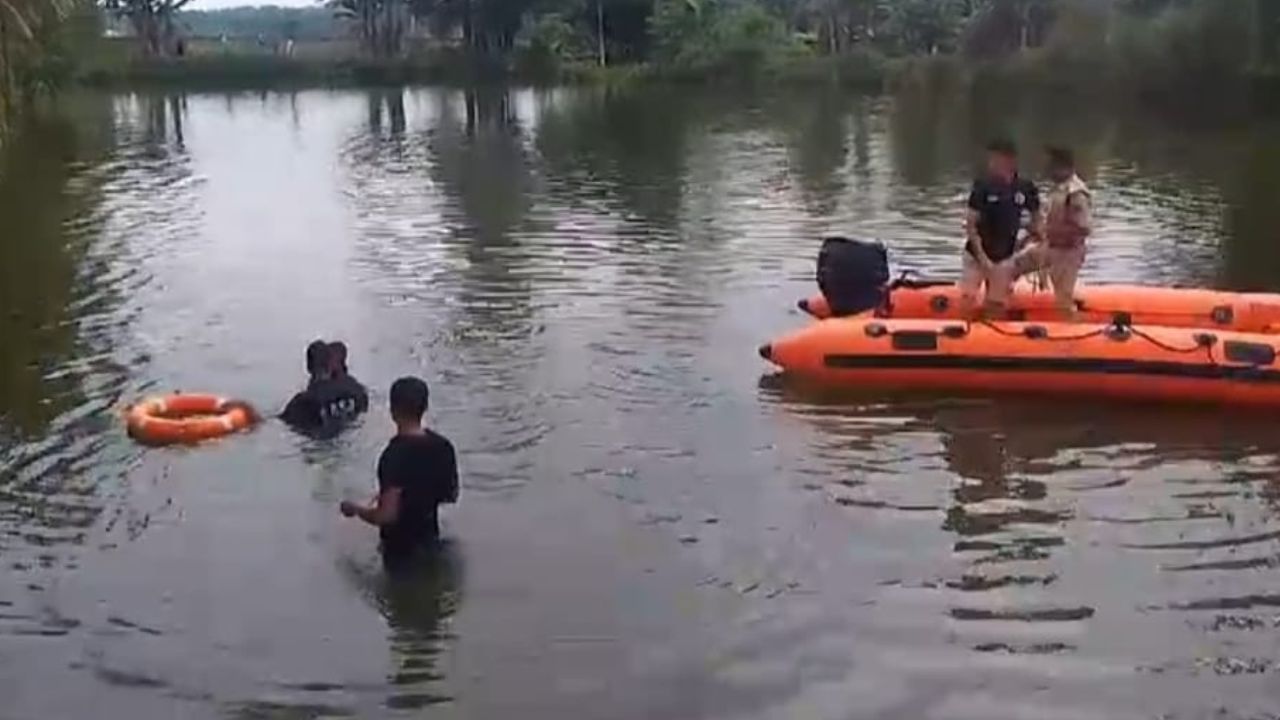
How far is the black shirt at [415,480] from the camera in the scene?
780 centimetres

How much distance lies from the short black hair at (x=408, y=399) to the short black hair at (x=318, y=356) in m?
2.68

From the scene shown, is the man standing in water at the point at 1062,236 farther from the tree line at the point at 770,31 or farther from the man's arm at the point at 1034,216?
the tree line at the point at 770,31

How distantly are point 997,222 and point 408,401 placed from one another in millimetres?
5371

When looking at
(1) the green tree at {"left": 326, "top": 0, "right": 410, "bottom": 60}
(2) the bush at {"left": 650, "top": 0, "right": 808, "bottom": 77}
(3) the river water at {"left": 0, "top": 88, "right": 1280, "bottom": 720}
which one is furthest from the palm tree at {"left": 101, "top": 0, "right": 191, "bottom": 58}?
(3) the river water at {"left": 0, "top": 88, "right": 1280, "bottom": 720}

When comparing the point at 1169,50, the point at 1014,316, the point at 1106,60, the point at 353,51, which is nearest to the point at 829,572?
the point at 1014,316

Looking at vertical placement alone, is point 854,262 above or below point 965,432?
above

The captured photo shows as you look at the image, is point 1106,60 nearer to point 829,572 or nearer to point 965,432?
point 965,432

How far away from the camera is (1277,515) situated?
859cm

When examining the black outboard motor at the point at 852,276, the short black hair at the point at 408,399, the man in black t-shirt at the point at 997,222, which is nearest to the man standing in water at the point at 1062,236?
the man in black t-shirt at the point at 997,222

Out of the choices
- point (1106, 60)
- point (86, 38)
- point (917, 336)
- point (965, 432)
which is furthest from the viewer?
point (86, 38)

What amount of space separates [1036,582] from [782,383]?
4.01 metres

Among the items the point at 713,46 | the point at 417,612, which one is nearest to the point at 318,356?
the point at 417,612

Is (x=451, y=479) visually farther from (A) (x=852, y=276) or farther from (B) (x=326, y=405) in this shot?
(A) (x=852, y=276)

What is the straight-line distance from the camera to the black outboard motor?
40.2 feet
